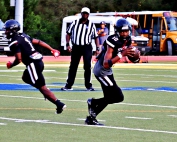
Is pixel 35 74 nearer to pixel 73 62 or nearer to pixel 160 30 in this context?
pixel 73 62

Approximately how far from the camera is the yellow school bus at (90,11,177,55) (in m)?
41.9

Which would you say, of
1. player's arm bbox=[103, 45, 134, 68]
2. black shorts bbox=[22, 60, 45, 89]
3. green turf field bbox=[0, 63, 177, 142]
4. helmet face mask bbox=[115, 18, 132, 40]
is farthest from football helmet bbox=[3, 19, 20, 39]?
helmet face mask bbox=[115, 18, 132, 40]

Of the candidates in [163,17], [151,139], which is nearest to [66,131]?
[151,139]

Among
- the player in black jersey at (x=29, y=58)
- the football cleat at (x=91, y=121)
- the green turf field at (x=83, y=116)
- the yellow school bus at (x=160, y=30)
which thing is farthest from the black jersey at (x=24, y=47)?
the yellow school bus at (x=160, y=30)

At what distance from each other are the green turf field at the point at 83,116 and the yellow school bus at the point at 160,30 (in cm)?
2278

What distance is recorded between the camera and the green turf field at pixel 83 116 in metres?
9.84

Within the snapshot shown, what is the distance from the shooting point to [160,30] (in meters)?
42.9

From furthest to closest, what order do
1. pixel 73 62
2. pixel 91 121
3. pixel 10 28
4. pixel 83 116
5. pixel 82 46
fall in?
pixel 73 62 → pixel 82 46 → pixel 83 116 → pixel 10 28 → pixel 91 121

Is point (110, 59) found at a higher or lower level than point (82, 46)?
higher

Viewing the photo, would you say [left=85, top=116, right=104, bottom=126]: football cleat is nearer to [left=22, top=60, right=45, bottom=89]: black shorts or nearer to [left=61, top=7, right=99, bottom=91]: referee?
[left=22, top=60, right=45, bottom=89]: black shorts

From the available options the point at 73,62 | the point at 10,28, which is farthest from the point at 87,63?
the point at 10,28

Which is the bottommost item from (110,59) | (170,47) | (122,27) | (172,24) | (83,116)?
(170,47)

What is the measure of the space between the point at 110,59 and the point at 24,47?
1733 millimetres

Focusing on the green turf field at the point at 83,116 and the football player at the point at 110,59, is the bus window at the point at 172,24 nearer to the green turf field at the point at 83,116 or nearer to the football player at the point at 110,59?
the green turf field at the point at 83,116
